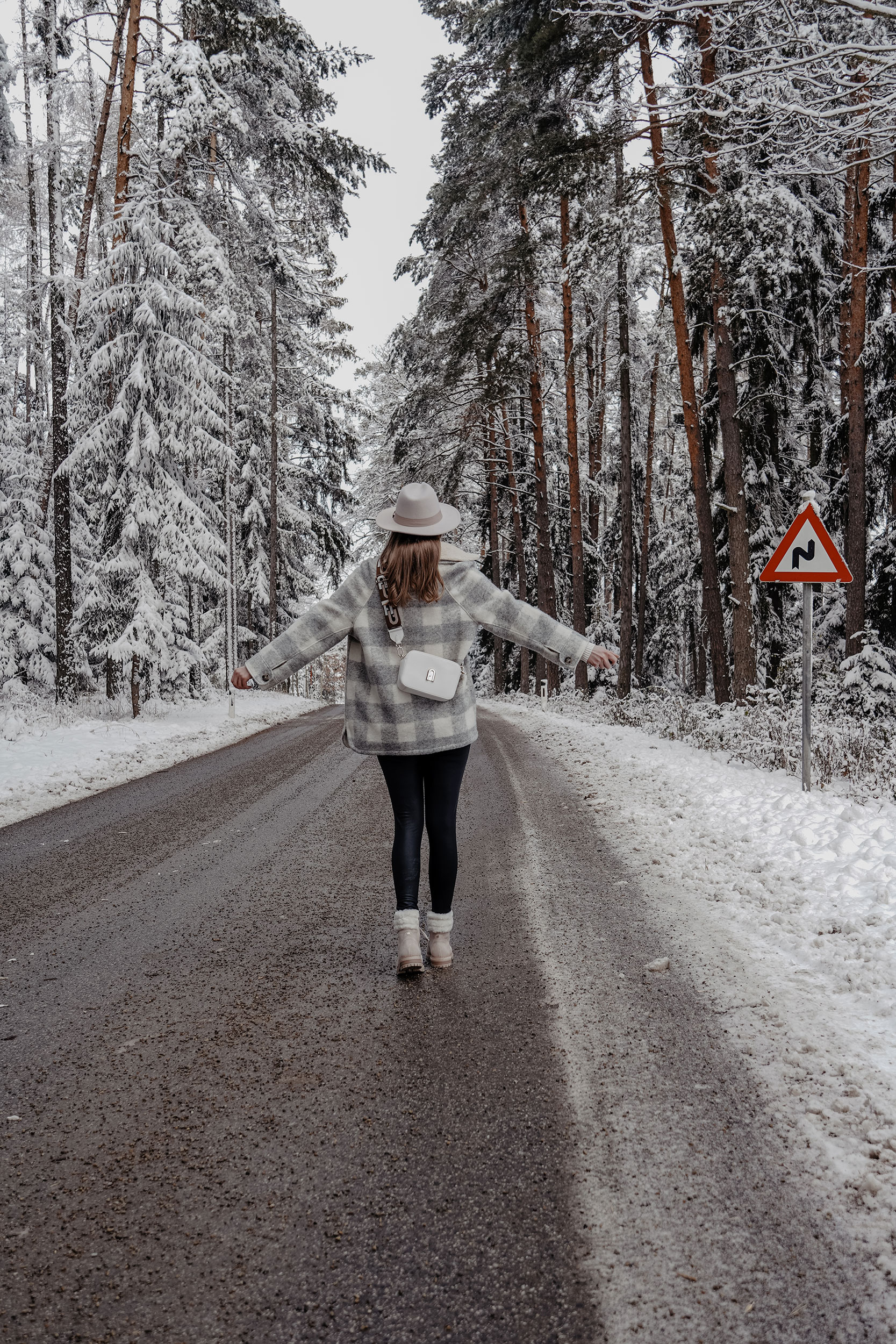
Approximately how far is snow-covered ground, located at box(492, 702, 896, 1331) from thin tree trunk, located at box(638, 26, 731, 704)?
6292 millimetres

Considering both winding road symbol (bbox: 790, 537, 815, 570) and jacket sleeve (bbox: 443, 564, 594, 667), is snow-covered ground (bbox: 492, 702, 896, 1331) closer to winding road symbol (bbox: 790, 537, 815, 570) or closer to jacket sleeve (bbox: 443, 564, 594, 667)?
jacket sleeve (bbox: 443, 564, 594, 667)

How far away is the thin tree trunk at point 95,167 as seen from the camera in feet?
52.5

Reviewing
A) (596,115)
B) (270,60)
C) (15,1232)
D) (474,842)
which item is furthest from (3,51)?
(15,1232)

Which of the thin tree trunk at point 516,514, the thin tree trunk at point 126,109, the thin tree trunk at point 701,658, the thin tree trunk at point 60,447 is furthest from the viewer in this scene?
the thin tree trunk at point 701,658

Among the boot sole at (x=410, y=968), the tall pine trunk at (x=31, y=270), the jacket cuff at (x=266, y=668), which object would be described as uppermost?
the tall pine trunk at (x=31, y=270)

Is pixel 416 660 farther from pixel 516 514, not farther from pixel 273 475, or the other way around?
pixel 273 475

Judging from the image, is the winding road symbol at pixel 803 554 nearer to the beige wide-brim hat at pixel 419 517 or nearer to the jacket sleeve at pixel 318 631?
the beige wide-brim hat at pixel 419 517

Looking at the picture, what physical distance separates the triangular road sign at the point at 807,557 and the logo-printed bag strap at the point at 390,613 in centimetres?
510

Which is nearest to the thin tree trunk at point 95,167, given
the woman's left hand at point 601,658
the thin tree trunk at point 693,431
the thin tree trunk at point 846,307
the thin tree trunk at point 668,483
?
the thin tree trunk at point 693,431

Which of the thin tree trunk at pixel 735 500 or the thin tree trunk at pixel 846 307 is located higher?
the thin tree trunk at pixel 846 307

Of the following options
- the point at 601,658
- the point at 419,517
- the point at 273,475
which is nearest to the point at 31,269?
the point at 273,475

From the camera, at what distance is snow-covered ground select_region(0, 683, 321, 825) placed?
905 cm

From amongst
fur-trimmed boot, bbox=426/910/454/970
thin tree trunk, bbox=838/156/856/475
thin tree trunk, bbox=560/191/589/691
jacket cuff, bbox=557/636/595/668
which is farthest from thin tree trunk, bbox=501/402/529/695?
fur-trimmed boot, bbox=426/910/454/970

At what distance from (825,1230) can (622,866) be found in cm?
351
